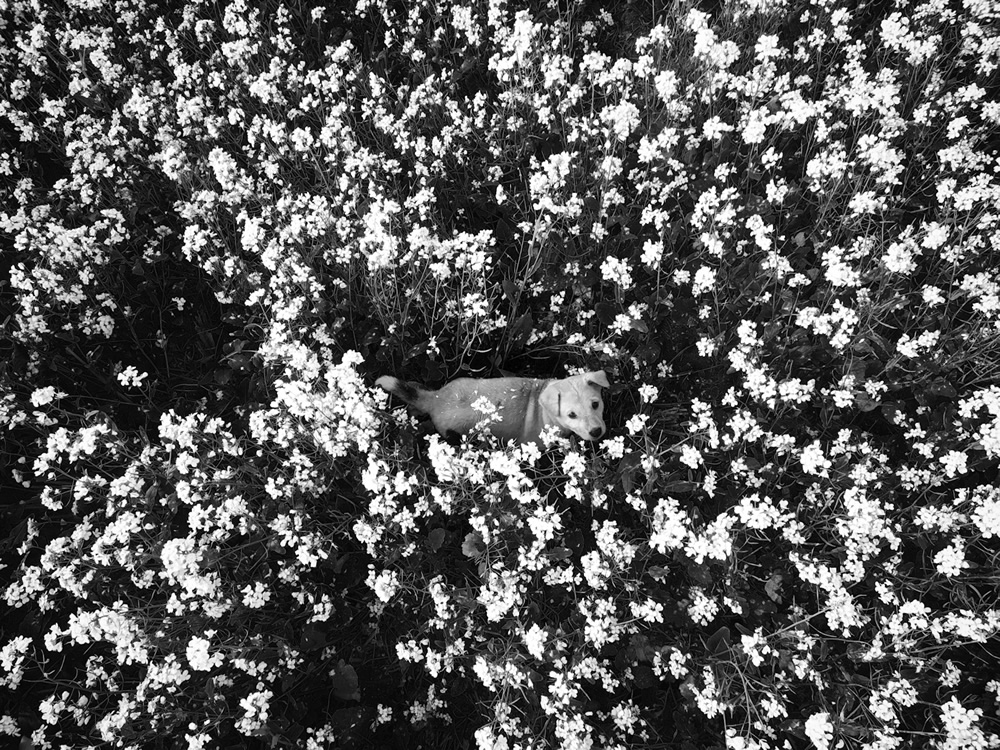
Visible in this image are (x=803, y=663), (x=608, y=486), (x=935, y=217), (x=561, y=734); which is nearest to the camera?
(x=561, y=734)

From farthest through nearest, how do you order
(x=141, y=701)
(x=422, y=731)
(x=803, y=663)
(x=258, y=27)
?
1. (x=258, y=27)
2. (x=422, y=731)
3. (x=141, y=701)
4. (x=803, y=663)

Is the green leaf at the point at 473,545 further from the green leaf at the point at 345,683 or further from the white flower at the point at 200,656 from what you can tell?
the white flower at the point at 200,656

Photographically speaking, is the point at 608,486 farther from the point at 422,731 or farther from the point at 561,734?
the point at 422,731

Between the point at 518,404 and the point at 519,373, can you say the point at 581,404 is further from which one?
the point at 519,373

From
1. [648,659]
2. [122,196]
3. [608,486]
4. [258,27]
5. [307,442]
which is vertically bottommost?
[648,659]

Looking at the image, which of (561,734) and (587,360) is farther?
(587,360)

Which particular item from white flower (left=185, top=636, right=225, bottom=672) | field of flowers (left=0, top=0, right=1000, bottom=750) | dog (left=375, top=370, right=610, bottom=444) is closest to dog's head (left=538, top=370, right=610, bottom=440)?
dog (left=375, top=370, right=610, bottom=444)

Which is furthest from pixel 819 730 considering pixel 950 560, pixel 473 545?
pixel 473 545

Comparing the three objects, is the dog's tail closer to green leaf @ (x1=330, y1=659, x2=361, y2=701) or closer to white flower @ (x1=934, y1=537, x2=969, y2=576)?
green leaf @ (x1=330, y1=659, x2=361, y2=701)

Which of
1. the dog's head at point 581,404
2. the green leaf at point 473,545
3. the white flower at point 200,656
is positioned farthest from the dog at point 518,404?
the white flower at point 200,656

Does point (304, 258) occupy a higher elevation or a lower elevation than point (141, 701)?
higher

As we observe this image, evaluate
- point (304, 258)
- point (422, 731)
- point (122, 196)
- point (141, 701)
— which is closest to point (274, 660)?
point (141, 701)
